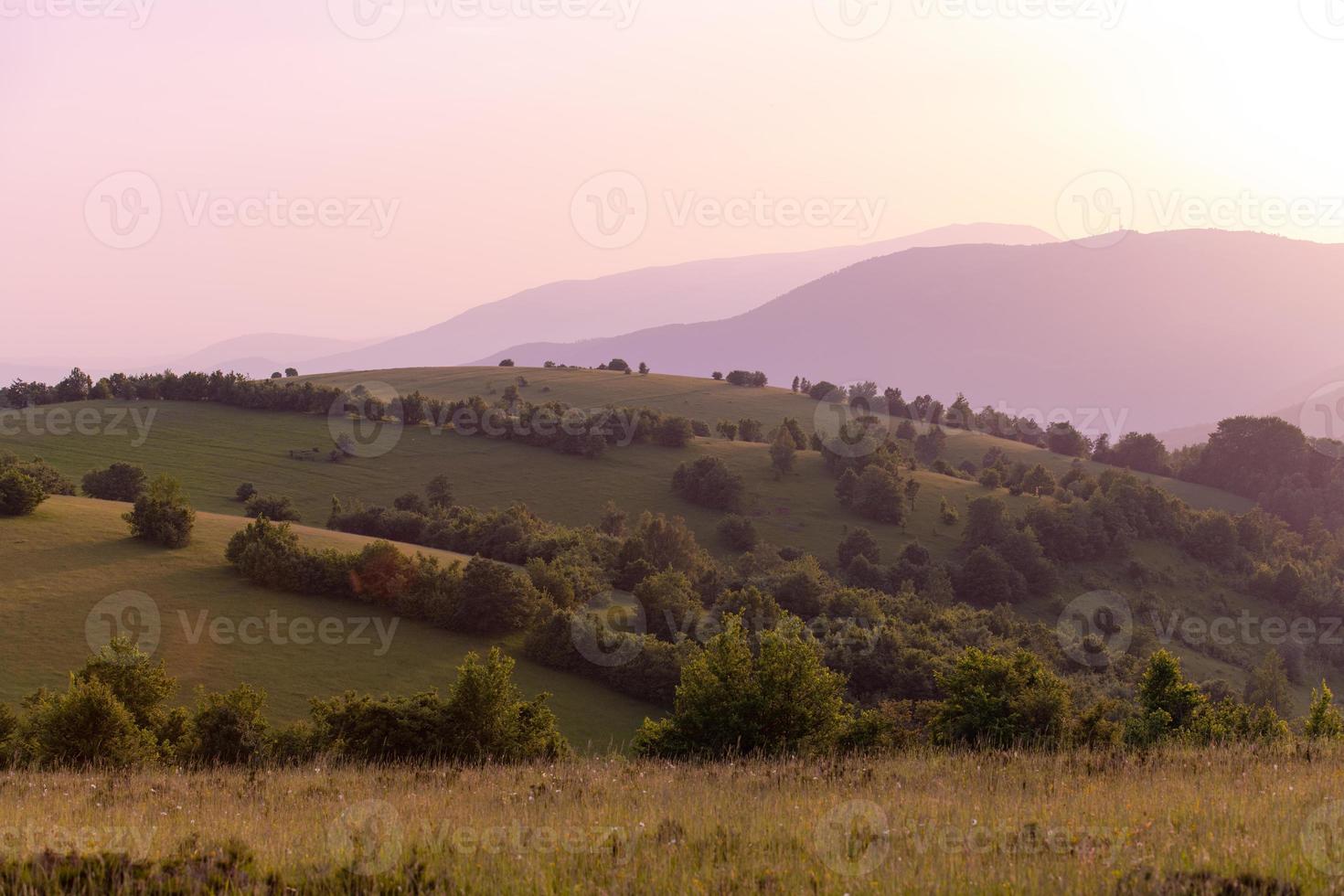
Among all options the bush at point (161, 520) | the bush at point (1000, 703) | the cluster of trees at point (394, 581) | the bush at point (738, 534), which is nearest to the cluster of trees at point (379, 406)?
the bush at point (738, 534)

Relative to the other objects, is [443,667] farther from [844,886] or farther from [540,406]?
[540,406]

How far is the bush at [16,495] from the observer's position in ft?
176

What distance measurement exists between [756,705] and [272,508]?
63771mm

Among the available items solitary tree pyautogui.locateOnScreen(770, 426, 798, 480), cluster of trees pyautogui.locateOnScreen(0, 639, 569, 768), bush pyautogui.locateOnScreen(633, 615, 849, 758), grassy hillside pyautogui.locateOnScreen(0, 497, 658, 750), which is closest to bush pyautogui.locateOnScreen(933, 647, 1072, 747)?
bush pyautogui.locateOnScreen(633, 615, 849, 758)

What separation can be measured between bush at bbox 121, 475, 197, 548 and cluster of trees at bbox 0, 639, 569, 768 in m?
26.7

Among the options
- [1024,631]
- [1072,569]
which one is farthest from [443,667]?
[1072,569]

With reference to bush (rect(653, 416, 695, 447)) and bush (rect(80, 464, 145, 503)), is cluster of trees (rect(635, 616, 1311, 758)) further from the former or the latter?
bush (rect(653, 416, 695, 447))

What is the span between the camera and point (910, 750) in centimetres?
1883

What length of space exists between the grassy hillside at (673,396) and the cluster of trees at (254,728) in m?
105

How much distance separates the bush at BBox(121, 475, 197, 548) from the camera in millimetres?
53438

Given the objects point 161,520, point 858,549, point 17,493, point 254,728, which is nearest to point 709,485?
point 858,549

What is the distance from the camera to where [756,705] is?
21406 millimetres

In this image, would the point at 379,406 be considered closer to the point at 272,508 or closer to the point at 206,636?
the point at 272,508

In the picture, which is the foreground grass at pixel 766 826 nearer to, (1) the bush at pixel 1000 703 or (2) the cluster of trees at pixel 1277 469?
(1) the bush at pixel 1000 703
